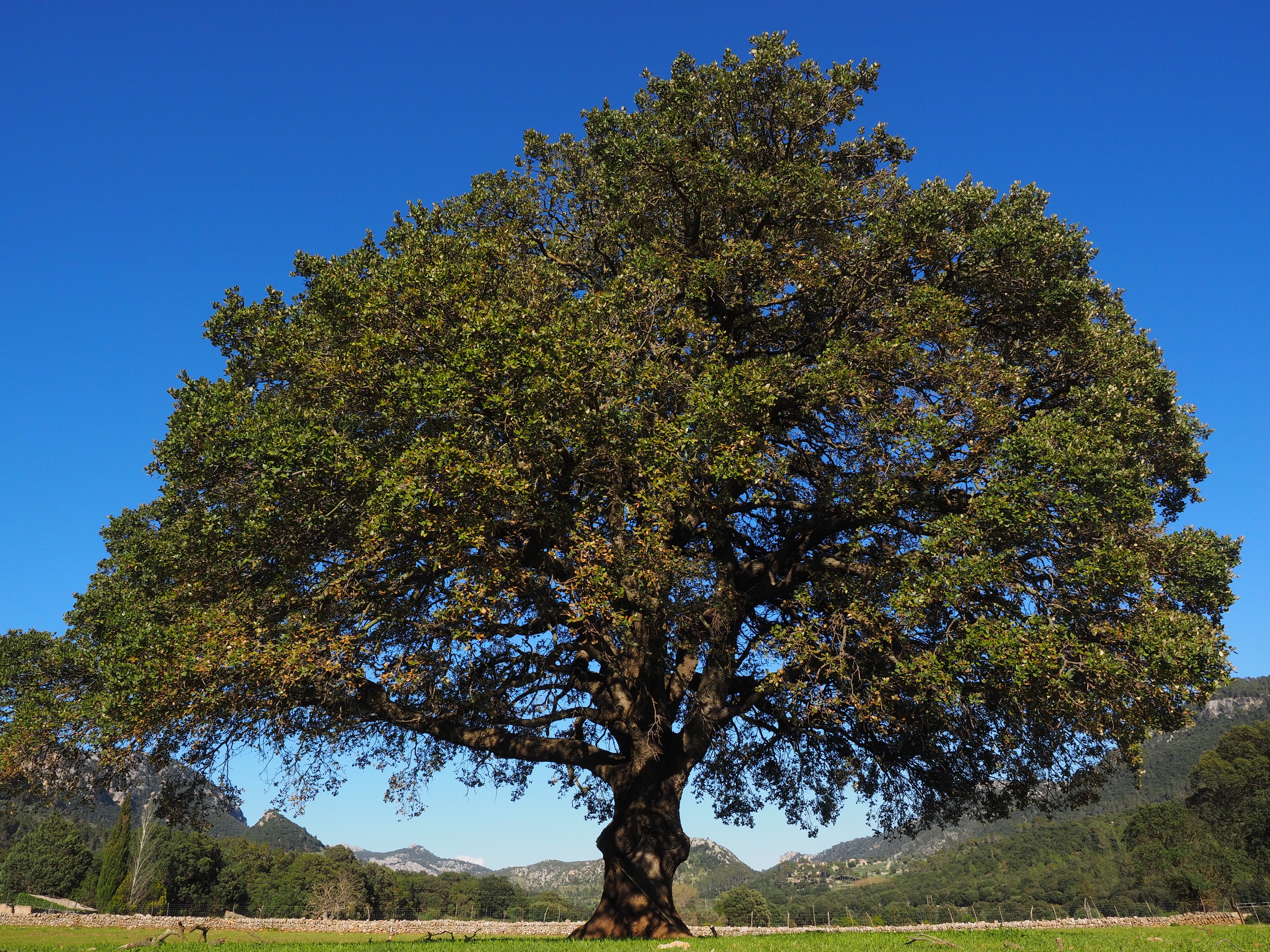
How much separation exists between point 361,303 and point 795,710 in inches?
481

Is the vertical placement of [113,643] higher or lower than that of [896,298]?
lower

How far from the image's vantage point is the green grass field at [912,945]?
10.9m

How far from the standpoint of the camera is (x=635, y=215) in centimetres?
1797

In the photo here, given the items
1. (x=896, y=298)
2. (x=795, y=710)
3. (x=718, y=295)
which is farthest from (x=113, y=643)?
(x=896, y=298)

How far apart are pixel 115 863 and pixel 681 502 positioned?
8246 centimetres

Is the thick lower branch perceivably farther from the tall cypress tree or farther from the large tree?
the tall cypress tree

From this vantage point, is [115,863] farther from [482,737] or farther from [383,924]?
[482,737]

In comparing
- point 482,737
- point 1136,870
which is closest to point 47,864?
point 482,737

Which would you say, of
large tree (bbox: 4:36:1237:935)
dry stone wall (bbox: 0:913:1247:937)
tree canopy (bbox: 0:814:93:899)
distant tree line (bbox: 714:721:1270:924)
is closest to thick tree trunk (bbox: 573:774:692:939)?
large tree (bbox: 4:36:1237:935)

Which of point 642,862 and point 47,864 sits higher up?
point 642,862

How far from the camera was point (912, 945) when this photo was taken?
11.7 meters

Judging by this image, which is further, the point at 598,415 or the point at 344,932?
the point at 344,932

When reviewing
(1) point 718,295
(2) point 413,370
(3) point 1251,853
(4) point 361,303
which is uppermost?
(1) point 718,295

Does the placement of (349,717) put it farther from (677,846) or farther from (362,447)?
(677,846)
